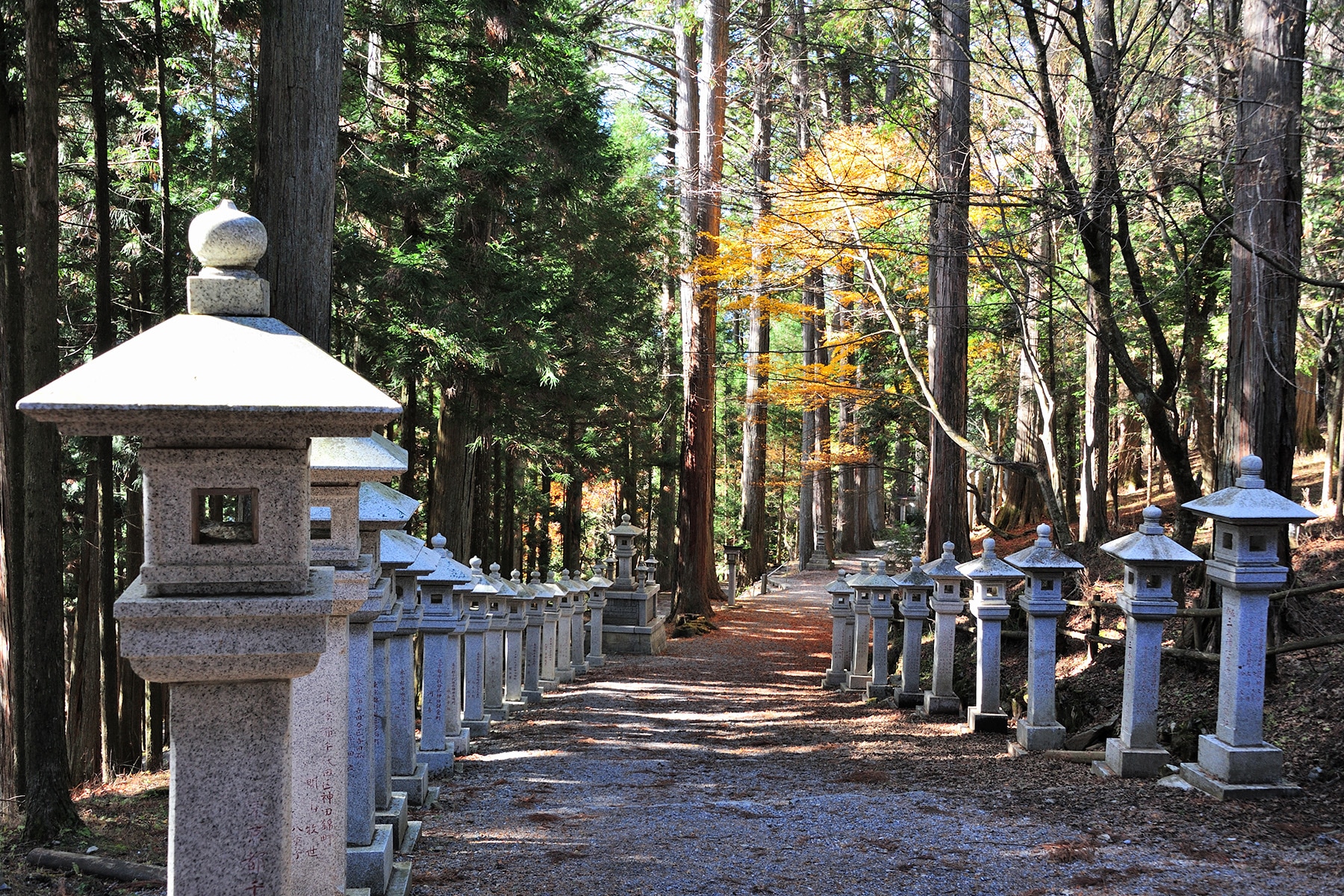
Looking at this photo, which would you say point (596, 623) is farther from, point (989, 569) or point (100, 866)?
point (100, 866)

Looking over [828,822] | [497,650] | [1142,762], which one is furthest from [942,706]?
[497,650]

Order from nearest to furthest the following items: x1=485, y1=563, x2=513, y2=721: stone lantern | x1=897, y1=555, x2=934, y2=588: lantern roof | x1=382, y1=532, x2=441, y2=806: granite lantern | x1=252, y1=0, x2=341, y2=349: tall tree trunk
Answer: x1=382, y1=532, x2=441, y2=806: granite lantern → x1=252, y1=0, x2=341, y2=349: tall tree trunk → x1=897, y1=555, x2=934, y2=588: lantern roof → x1=485, y1=563, x2=513, y2=721: stone lantern

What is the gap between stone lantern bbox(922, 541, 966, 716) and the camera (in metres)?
9.31

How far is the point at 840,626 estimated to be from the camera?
12.8 m

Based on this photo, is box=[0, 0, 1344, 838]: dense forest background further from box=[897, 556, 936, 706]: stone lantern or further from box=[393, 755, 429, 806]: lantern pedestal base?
box=[393, 755, 429, 806]: lantern pedestal base

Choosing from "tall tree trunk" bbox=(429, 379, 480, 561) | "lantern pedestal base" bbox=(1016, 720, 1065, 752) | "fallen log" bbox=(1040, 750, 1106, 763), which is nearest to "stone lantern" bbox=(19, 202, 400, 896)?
"fallen log" bbox=(1040, 750, 1106, 763)

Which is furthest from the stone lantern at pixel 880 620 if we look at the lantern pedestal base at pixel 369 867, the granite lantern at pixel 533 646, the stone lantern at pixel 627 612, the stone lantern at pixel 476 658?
the lantern pedestal base at pixel 369 867

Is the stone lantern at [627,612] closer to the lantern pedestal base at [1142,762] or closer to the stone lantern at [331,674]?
the lantern pedestal base at [1142,762]

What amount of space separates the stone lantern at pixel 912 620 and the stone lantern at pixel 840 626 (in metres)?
1.83

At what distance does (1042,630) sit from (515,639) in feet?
19.4

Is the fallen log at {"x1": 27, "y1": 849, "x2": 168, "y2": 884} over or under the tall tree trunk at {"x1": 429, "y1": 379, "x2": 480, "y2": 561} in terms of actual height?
under

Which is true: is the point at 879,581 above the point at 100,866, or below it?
above

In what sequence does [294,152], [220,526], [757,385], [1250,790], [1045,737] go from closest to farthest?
[220,526]
[1250,790]
[294,152]
[1045,737]
[757,385]

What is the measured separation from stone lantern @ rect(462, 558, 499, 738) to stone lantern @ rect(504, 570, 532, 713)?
91 cm
